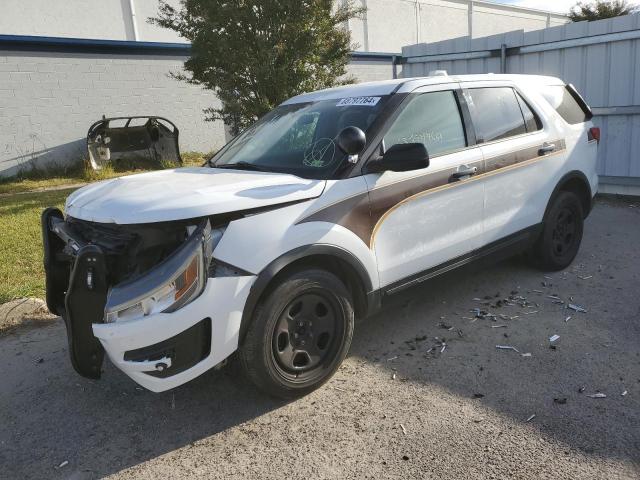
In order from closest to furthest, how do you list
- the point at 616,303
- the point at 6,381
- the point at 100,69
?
the point at 6,381, the point at 616,303, the point at 100,69

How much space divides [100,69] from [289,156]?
1168 centimetres

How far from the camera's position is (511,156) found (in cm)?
434

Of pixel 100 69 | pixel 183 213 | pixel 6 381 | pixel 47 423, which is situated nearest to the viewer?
pixel 183 213

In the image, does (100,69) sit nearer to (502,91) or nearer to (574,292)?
(502,91)

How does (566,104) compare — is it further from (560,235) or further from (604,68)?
(604,68)

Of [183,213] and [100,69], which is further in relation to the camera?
[100,69]

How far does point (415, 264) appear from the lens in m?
3.73

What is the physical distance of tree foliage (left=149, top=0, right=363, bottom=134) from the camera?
8.52m

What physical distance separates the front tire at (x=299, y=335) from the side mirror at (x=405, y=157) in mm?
769

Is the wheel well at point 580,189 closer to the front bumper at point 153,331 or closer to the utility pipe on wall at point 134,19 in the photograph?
the front bumper at point 153,331

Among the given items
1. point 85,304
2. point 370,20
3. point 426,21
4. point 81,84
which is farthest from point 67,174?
point 426,21

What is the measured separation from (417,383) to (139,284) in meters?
1.76

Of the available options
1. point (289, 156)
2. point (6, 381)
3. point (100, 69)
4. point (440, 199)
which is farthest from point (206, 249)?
point (100, 69)

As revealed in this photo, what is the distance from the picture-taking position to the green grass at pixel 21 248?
5.12 m
